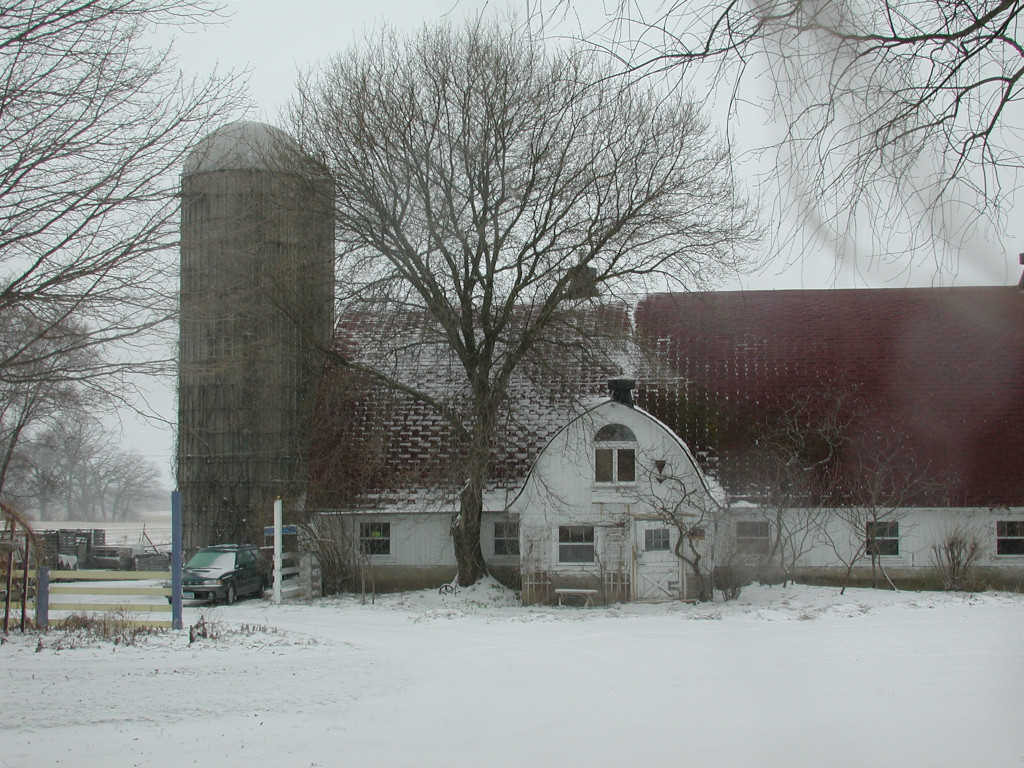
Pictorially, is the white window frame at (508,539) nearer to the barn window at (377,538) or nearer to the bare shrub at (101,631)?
A: the barn window at (377,538)

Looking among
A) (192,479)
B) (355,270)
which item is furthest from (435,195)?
(192,479)

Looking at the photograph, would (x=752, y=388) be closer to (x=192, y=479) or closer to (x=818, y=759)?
(x=192, y=479)

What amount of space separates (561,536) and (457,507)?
118 inches

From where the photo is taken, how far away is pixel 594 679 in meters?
11.5

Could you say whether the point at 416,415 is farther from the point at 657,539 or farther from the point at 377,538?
the point at 657,539

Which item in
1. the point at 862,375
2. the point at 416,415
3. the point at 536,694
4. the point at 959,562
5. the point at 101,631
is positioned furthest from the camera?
the point at 416,415

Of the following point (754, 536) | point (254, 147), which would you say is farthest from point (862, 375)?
point (254, 147)

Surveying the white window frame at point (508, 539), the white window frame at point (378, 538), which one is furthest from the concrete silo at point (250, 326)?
the white window frame at point (508, 539)

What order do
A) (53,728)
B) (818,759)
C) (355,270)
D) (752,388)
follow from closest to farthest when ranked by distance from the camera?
(818,759), (53,728), (355,270), (752,388)

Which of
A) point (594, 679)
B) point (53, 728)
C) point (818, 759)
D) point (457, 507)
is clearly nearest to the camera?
point (818, 759)

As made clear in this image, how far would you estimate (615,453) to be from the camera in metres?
22.0

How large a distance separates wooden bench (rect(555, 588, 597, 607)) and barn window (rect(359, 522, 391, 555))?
18.5ft

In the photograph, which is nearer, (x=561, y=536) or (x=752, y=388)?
(x=561, y=536)

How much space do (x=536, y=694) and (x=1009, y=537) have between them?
17.2m
